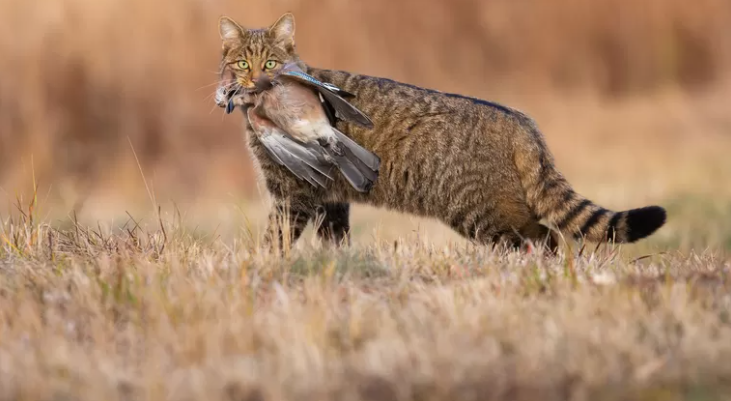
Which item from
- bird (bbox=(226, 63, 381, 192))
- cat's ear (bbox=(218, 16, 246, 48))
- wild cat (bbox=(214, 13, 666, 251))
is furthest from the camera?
cat's ear (bbox=(218, 16, 246, 48))

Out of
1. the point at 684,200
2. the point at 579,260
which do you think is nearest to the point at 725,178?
the point at 684,200

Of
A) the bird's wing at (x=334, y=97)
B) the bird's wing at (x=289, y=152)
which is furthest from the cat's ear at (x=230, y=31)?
the bird's wing at (x=289, y=152)

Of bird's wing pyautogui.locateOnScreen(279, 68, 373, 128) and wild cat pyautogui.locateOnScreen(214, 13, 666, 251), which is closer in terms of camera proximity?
bird's wing pyautogui.locateOnScreen(279, 68, 373, 128)

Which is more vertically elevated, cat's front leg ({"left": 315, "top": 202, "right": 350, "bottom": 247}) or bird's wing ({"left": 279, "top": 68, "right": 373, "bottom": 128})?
bird's wing ({"left": 279, "top": 68, "right": 373, "bottom": 128})

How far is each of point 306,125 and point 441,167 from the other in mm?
888

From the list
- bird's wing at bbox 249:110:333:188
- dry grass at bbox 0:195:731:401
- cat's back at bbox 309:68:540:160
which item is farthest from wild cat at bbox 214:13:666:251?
dry grass at bbox 0:195:731:401

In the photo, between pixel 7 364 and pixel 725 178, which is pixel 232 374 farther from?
pixel 725 178

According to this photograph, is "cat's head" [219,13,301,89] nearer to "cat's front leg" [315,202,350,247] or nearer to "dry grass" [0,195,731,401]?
"cat's front leg" [315,202,350,247]

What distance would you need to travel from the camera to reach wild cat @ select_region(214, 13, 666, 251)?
4746mm

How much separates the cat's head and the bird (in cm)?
21

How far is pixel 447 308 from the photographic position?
3020mm

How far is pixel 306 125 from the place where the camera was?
177 inches

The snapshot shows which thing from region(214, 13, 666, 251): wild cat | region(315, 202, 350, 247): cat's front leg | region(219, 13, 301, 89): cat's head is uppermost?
region(219, 13, 301, 89): cat's head

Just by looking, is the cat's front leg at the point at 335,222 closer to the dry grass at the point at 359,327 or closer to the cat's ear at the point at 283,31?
the cat's ear at the point at 283,31
